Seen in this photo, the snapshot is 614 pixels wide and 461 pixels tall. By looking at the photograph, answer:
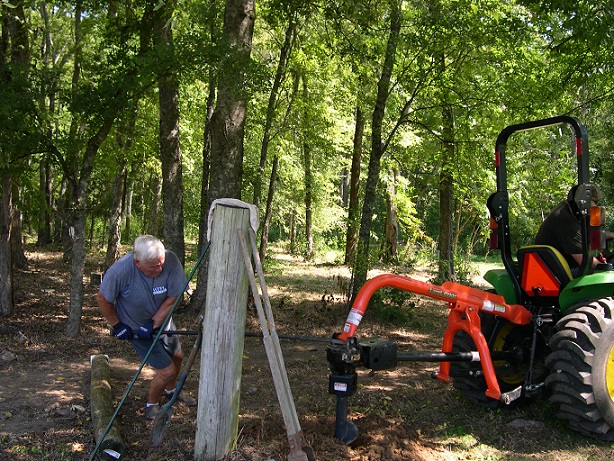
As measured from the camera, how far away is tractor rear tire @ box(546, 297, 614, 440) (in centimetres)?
427

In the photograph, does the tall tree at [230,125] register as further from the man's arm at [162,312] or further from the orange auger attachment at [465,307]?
the orange auger attachment at [465,307]

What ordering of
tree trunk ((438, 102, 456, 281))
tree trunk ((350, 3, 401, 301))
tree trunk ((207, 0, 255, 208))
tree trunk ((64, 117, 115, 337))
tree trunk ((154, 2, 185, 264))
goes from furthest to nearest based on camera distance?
tree trunk ((438, 102, 456, 281)) < tree trunk ((154, 2, 185, 264)) < tree trunk ((350, 3, 401, 301)) < tree trunk ((207, 0, 255, 208)) < tree trunk ((64, 117, 115, 337))

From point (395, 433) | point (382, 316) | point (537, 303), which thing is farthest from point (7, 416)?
point (382, 316)

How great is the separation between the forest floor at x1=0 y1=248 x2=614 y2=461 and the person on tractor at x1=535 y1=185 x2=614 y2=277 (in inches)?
56.8

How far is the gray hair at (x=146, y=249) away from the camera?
445cm

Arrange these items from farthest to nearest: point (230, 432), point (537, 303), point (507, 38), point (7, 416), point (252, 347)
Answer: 1. point (507, 38)
2. point (252, 347)
3. point (537, 303)
4. point (7, 416)
5. point (230, 432)

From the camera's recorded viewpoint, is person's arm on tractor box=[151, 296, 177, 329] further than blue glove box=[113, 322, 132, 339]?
Yes

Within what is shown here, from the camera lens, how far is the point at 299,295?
40.5ft

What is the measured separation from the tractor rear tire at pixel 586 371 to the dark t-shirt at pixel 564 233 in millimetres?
590

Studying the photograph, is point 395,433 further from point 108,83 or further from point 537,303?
point 108,83

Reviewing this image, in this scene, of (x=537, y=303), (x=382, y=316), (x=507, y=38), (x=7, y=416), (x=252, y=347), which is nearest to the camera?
(x=7, y=416)

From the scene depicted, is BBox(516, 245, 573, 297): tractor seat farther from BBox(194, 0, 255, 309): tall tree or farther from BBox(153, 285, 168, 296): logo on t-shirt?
BBox(194, 0, 255, 309): tall tree

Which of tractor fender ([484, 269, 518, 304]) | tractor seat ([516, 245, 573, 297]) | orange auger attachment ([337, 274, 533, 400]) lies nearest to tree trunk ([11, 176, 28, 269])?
orange auger attachment ([337, 274, 533, 400])

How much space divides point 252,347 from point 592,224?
4911 mm
